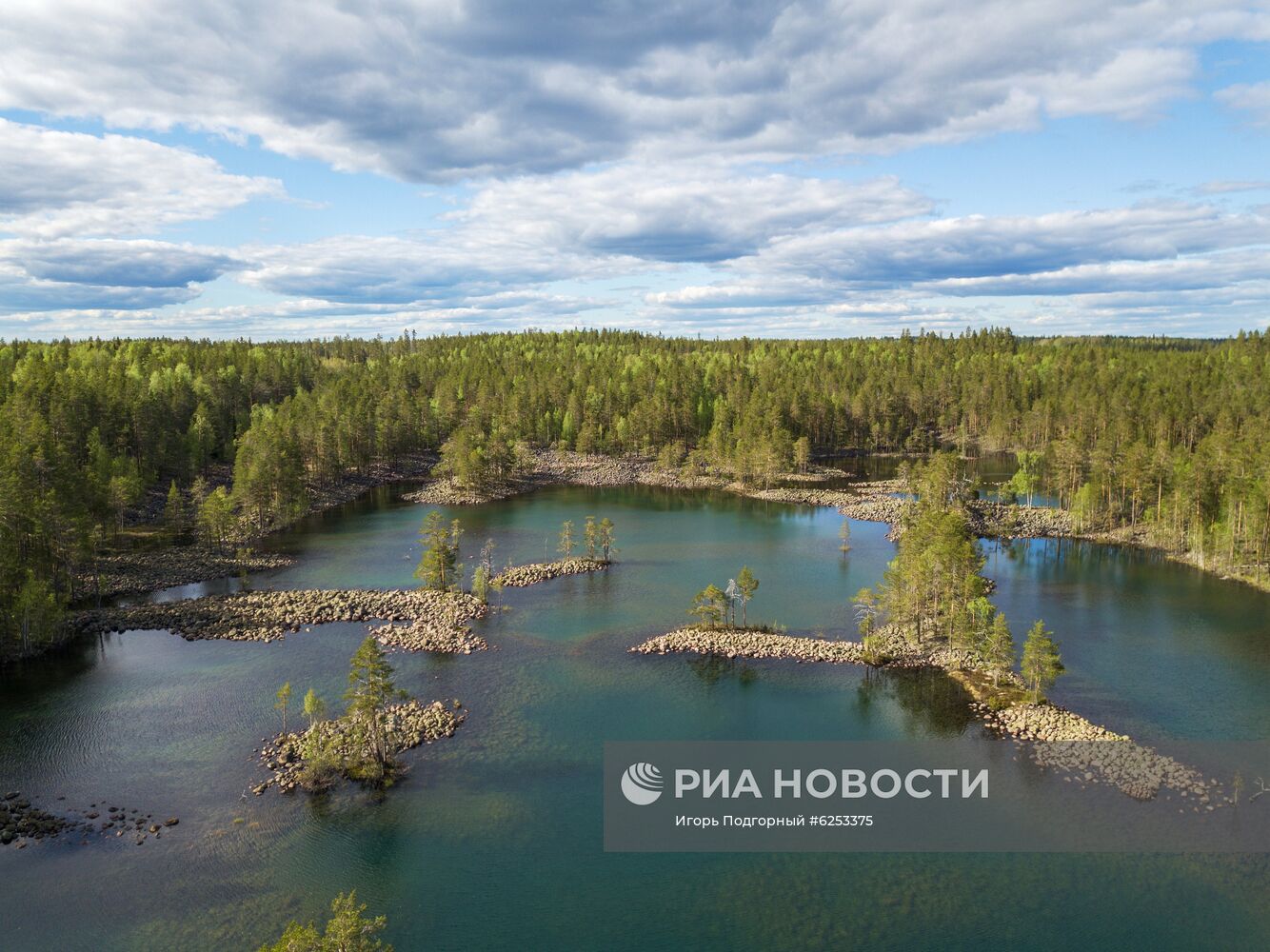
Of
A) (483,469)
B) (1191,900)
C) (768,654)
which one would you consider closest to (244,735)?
(768,654)

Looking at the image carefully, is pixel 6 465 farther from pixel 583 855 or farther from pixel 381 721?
pixel 583 855

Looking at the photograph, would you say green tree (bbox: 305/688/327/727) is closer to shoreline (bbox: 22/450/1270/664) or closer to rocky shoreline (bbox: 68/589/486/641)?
shoreline (bbox: 22/450/1270/664)

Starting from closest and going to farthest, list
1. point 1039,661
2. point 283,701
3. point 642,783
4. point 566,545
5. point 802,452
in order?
point 642,783, point 283,701, point 1039,661, point 566,545, point 802,452

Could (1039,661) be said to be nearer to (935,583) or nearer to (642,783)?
(935,583)

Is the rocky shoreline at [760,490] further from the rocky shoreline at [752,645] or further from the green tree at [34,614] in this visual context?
the green tree at [34,614]

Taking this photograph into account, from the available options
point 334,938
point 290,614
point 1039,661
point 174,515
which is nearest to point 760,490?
point 290,614
